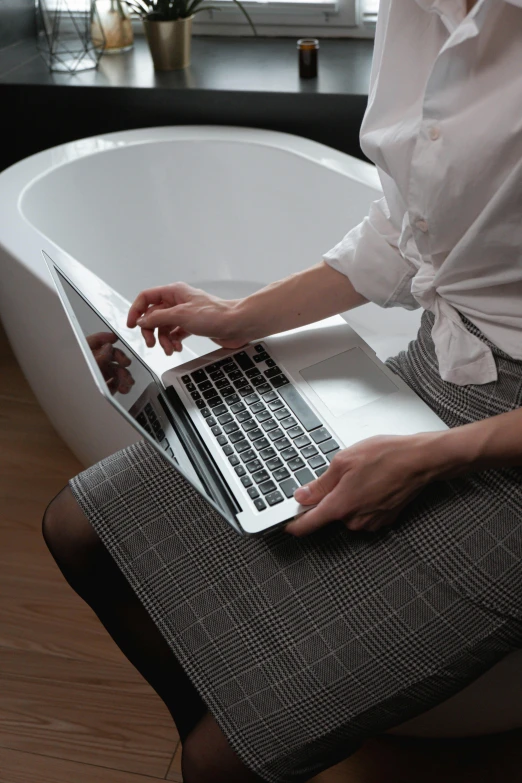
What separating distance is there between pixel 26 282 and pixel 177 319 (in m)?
0.44

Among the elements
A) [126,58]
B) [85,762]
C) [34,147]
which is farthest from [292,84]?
[85,762]

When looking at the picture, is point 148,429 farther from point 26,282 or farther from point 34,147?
point 34,147

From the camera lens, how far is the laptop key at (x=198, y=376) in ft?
3.17

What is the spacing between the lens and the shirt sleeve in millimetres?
1004

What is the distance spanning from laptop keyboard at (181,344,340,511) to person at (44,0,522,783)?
44 millimetres

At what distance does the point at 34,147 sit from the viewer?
207 cm

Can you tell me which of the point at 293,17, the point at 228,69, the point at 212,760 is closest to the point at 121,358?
the point at 212,760

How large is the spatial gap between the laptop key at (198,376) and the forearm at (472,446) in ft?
0.97

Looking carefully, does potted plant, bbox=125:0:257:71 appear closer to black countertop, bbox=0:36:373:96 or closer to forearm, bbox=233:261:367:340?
black countertop, bbox=0:36:373:96

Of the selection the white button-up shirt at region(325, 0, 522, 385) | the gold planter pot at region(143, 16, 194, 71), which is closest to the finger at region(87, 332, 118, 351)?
the white button-up shirt at region(325, 0, 522, 385)

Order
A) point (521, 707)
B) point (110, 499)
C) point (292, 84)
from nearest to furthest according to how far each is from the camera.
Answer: point (110, 499)
point (521, 707)
point (292, 84)

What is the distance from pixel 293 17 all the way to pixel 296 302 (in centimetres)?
154

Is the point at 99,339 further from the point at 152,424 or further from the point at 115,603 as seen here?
the point at 115,603

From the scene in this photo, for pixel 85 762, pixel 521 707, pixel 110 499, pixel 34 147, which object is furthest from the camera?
pixel 34 147
